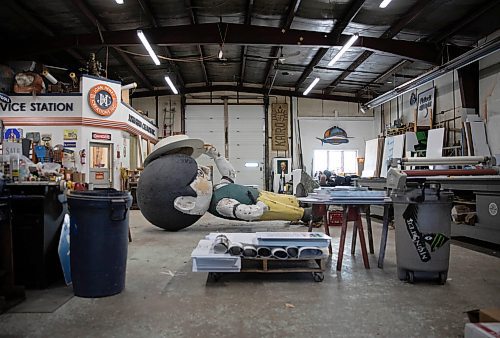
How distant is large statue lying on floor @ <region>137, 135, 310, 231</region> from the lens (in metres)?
6.27

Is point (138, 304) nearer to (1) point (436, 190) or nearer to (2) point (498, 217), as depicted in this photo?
(1) point (436, 190)

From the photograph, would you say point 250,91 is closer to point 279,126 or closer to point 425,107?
point 279,126

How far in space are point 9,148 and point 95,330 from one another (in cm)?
226

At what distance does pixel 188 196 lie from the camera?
631 centimetres

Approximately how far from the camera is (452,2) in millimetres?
7895

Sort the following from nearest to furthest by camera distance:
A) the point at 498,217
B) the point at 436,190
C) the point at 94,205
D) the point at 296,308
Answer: the point at 296,308, the point at 94,205, the point at 436,190, the point at 498,217

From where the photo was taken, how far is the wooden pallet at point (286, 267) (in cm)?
368

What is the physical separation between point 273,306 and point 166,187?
Answer: 3.66 meters

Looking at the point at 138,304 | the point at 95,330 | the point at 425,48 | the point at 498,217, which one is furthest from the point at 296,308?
the point at 425,48

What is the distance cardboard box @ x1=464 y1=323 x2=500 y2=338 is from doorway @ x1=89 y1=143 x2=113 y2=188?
34.8ft

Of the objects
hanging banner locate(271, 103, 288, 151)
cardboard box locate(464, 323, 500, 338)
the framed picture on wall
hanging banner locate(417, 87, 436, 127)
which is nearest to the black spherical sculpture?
cardboard box locate(464, 323, 500, 338)

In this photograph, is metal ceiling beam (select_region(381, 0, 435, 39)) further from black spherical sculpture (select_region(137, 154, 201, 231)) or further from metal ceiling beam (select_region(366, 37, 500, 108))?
black spherical sculpture (select_region(137, 154, 201, 231))

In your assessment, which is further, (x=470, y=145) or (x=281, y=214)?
(x=470, y=145)

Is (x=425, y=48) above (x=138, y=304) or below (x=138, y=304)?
above
